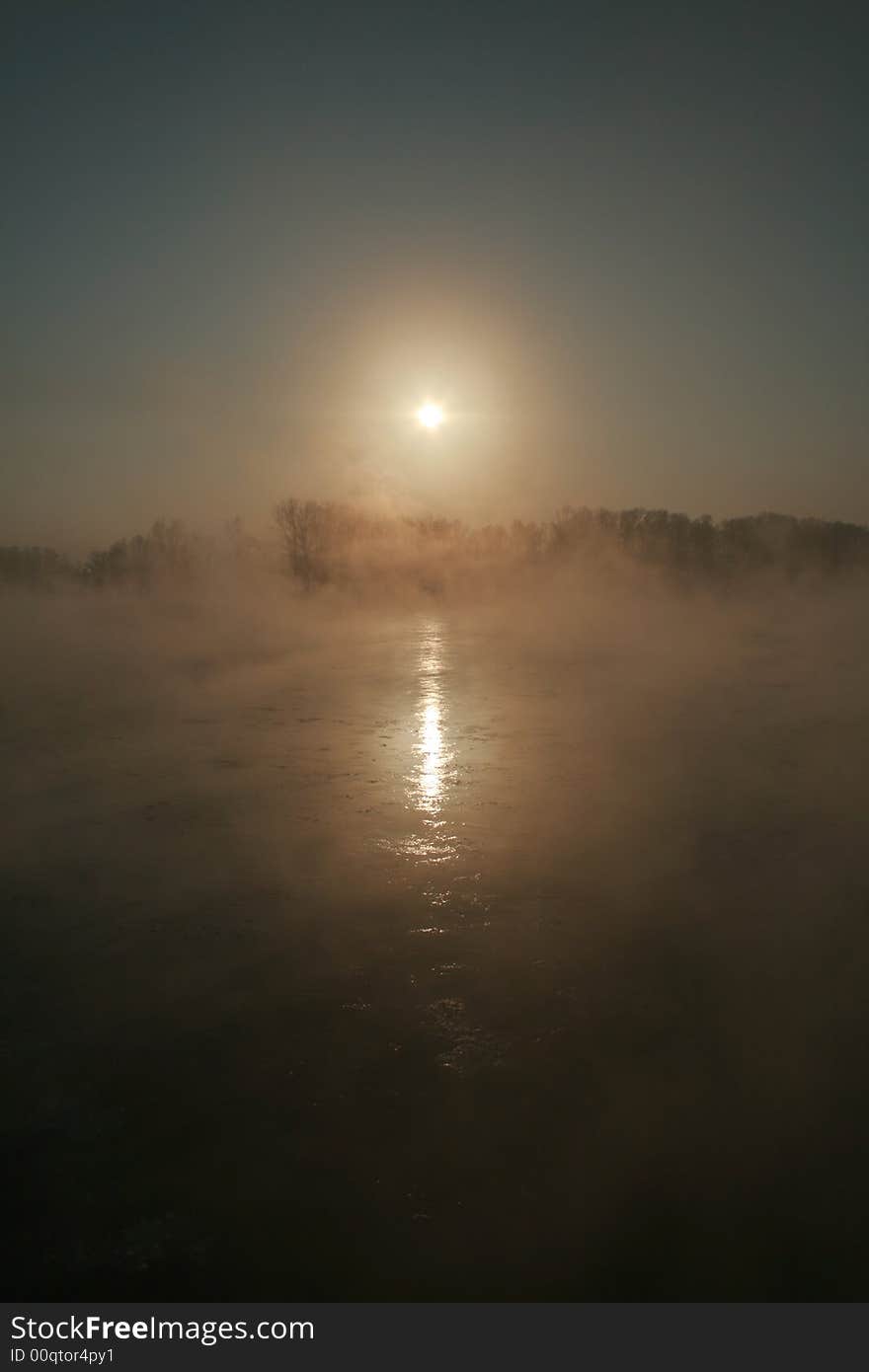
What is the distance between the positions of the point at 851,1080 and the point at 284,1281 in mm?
3775

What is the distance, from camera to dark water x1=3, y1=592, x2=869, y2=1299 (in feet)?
14.6

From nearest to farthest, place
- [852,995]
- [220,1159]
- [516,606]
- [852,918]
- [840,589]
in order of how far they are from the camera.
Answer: [220,1159], [852,995], [852,918], [516,606], [840,589]

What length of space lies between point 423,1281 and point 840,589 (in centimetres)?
6288

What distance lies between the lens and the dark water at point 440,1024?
14.6ft

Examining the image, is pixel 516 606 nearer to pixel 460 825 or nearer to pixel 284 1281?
pixel 460 825

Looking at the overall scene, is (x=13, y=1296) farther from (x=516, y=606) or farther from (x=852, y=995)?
(x=516, y=606)

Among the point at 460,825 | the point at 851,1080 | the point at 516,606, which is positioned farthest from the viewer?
the point at 516,606

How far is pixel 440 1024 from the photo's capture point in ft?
20.9

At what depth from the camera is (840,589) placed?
196 ft
